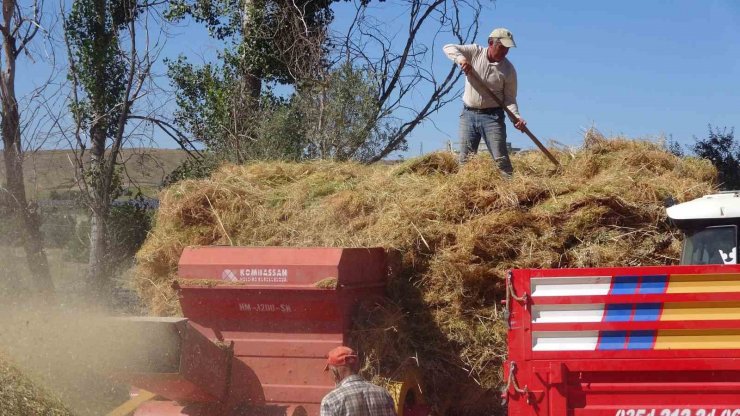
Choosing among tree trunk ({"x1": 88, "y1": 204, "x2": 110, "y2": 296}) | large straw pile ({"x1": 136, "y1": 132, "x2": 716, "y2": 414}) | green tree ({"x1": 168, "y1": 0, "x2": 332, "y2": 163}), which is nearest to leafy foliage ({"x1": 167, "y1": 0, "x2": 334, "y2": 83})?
green tree ({"x1": 168, "y1": 0, "x2": 332, "y2": 163})

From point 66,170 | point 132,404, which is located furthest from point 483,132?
point 66,170

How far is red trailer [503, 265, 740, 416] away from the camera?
4.75 metres

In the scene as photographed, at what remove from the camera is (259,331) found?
6.30 metres

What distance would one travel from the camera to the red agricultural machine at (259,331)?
5.98 m

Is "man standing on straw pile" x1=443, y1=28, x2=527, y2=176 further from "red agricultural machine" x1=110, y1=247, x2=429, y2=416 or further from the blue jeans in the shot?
"red agricultural machine" x1=110, y1=247, x2=429, y2=416

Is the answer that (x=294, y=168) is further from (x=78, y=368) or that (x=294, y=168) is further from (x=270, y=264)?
(x=78, y=368)

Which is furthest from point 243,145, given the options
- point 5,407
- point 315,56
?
point 5,407

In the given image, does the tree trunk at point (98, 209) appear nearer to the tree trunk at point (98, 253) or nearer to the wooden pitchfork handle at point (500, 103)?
the tree trunk at point (98, 253)

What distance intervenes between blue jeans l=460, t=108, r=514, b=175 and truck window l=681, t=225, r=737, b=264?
2.86 meters

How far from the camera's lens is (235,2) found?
1603 centimetres

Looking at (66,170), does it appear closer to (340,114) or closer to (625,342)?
(340,114)

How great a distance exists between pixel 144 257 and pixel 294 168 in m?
1.73

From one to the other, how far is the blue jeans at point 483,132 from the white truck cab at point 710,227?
2858mm

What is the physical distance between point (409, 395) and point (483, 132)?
3.06m
